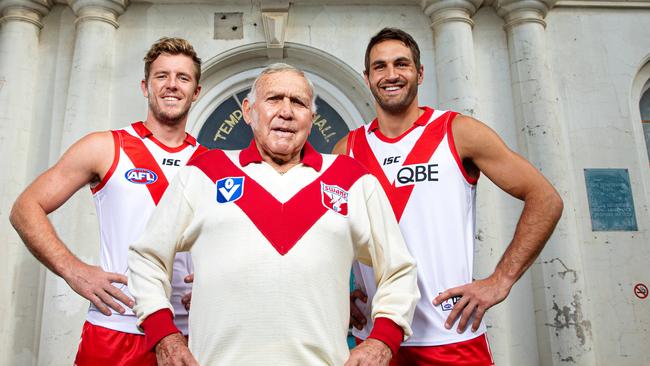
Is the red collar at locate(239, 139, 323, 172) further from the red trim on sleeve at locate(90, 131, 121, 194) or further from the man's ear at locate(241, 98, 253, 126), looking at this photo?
the red trim on sleeve at locate(90, 131, 121, 194)

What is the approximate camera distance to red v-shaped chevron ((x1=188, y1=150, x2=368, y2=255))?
1877 millimetres

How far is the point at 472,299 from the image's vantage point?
2297mm

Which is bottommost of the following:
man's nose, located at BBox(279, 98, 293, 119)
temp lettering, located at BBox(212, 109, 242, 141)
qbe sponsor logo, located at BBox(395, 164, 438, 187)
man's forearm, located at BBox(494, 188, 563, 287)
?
man's forearm, located at BBox(494, 188, 563, 287)

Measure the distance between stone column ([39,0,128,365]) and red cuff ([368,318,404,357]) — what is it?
3.75 metres

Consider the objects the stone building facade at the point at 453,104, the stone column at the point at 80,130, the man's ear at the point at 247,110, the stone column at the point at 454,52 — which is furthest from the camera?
the stone column at the point at 454,52

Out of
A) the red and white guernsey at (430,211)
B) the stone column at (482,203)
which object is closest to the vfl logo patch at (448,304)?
the red and white guernsey at (430,211)

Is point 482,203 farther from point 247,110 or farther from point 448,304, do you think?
point 247,110

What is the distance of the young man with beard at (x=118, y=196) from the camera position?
2.46m

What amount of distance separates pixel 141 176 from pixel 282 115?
1.06 m

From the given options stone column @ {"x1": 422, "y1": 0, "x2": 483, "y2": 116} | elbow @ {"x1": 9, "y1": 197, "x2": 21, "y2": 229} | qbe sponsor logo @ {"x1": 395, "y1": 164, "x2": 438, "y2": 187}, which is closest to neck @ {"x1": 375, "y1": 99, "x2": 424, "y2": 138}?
qbe sponsor logo @ {"x1": 395, "y1": 164, "x2": 438, "y2": 187}

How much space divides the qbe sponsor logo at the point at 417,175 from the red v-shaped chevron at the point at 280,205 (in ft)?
1.84

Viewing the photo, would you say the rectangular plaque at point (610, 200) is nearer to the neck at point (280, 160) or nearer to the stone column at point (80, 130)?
the neck at point (280, 160)

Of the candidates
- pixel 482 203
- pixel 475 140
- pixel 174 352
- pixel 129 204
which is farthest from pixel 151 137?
pixel 482 203

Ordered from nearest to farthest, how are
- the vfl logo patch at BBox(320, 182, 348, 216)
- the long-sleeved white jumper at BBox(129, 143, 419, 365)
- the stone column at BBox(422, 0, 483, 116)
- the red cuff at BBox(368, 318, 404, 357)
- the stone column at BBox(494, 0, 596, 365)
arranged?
the long-sleeved white jumper at BBox(129, 143, 419, 365), the red cuff at BBox(368, 318, 404, 357), the vfl logo patch at BBox(320, 182, 348, 216), the stone column at BBox(494, 0, 596, 365), the stone column at BBox(422, 0, 483, 116)
